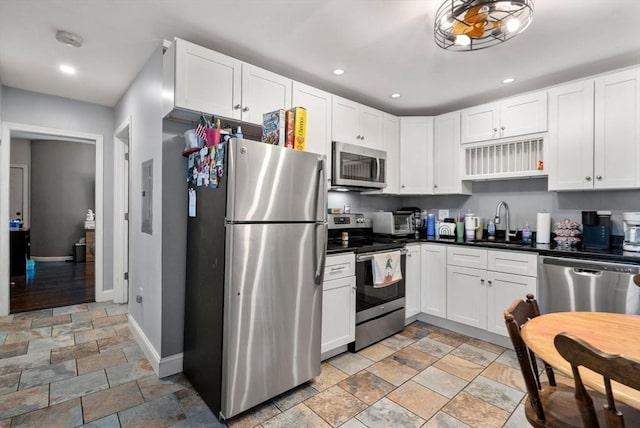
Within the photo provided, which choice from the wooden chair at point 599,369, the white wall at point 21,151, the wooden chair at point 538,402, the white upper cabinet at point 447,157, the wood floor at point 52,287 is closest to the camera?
the wooden chair at point 599,369

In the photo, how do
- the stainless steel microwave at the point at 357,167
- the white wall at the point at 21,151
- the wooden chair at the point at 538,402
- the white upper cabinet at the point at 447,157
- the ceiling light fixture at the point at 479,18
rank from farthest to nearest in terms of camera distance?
the white wall at the point at 21,151
the white upper cabinet at the point at 447,157
the stainless steel microwave at the point at 357,167
the ceiling light fixture at the point at 479,18
the wooden chair at the point at 538,402

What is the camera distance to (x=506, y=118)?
10.5 feet

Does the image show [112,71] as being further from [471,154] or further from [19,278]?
[19,278]

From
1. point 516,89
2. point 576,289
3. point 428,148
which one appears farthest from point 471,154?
point 576,289

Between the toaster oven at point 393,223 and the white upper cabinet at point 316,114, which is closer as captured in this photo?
the white upper cabinet at point 316,114

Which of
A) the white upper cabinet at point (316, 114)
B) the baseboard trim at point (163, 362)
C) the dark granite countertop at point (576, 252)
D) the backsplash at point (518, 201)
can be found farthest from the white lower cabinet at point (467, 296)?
the baseboard trim at point (163, 362)

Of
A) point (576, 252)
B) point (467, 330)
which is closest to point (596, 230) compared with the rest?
point (576, 252)

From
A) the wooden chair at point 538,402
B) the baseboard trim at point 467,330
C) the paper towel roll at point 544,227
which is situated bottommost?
the baseboard trim at point 467,330

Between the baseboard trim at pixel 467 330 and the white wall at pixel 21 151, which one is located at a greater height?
the white wall at pixel 21 151

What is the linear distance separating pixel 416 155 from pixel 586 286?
6.80ft

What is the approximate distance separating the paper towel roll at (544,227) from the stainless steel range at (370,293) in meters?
1.28

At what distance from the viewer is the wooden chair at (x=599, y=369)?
778 millimetres

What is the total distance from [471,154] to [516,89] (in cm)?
76

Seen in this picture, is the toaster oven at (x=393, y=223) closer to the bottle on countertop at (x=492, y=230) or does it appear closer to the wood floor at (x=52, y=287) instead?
the bottle on countertop at (x=492, y=230)
